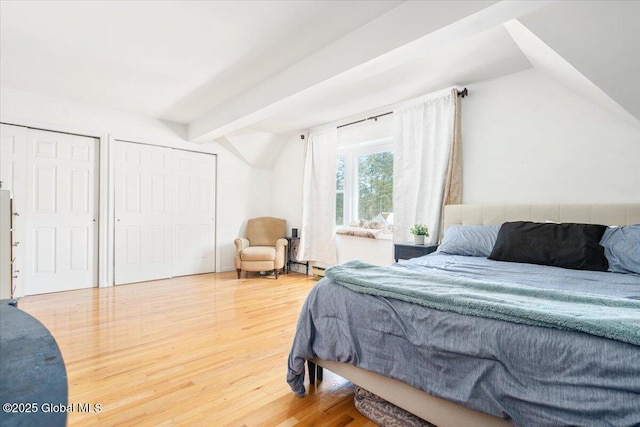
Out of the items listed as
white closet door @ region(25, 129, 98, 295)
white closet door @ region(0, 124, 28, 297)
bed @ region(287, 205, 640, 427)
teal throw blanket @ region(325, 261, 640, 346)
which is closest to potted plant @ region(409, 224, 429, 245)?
bed @ region(287, 205, 640, 427)

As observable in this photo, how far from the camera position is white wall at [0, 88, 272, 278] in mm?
3699

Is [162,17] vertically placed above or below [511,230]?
above

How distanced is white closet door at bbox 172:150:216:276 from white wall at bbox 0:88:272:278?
0.13 m

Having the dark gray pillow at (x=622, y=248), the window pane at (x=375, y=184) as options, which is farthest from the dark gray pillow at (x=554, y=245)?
the window pane at (x=375, y=184)

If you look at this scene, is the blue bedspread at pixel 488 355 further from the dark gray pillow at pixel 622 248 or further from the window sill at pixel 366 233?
the window sill at pixel 366 233

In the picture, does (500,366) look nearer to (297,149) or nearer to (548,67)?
(548,67)

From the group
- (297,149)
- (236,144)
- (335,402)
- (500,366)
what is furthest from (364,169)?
(500,366)

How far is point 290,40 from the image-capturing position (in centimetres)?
250

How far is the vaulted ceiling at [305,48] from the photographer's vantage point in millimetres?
1770

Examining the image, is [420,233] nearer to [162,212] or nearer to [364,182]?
[364,182]

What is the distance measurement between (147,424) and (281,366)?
834 millimetres

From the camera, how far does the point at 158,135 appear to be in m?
4.69

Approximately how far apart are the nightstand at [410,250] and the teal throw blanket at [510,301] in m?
1.57

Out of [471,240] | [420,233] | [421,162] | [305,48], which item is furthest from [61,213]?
[471,240]
